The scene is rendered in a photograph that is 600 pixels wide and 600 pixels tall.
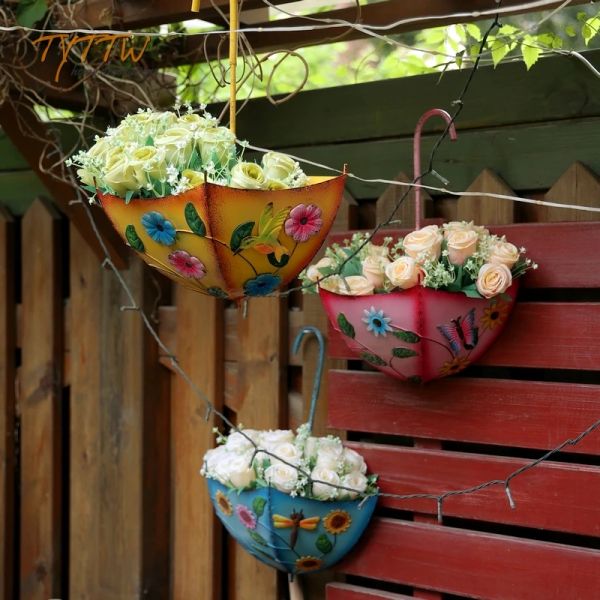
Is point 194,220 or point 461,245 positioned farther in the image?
point 461,245

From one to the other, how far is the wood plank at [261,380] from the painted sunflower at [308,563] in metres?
0.36

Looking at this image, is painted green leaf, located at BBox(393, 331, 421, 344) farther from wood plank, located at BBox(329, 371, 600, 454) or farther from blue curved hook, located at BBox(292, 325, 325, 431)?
blue curved hook, located at BBox(292, 325, 325, 431)

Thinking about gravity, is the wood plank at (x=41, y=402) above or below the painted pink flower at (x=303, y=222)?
below

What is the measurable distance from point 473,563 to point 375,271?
68cm

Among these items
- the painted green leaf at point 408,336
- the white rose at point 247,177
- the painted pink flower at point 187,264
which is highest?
the white rose at point 247,177

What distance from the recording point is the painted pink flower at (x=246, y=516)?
2.10 metres

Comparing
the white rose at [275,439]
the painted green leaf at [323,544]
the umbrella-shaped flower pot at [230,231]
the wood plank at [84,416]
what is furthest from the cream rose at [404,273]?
the wood plank at [84,416]

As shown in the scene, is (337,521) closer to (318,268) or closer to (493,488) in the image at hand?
(493,488)

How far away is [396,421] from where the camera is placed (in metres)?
2.13

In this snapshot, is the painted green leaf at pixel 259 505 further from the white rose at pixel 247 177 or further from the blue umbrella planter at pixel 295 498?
the white rose at pixel 247 177

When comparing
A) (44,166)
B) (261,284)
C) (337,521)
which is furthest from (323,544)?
(44,166)

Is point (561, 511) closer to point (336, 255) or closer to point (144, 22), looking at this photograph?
point (336, 255)

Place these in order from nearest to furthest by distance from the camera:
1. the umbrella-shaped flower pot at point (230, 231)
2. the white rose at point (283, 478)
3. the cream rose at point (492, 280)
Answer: the umbrella-shaped flower pot at point (230, 231) → the cream rose at point (492, 280) → the white rose at point (283, 478)

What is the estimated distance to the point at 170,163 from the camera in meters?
1.38
